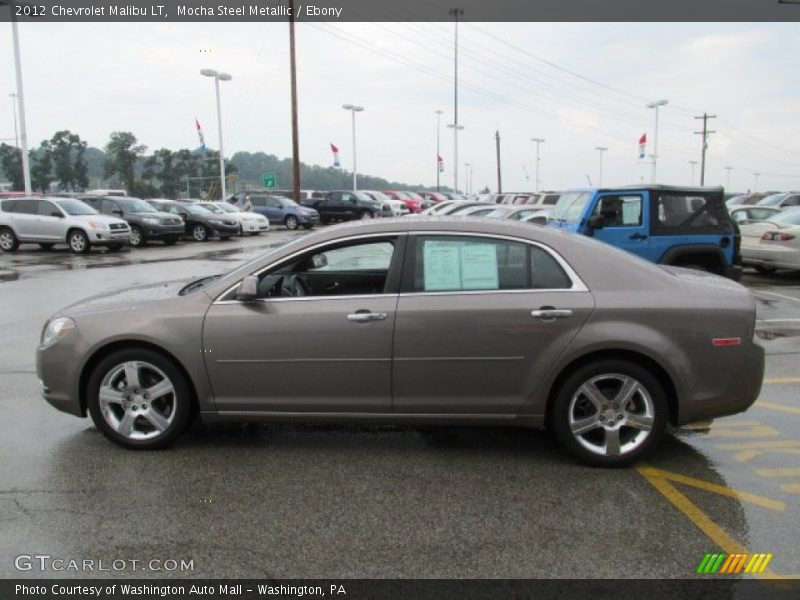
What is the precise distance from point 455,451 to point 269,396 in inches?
51.8

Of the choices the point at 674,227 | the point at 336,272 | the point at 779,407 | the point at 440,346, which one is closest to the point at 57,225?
the point at 674,227

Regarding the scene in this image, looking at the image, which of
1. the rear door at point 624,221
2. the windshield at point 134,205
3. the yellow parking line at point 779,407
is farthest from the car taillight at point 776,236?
the windshield at point 134,205

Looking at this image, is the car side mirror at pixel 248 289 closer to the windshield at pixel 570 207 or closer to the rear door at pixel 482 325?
the rear door at pixel 482 325

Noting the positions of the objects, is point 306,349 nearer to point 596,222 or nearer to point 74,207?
point 596,222

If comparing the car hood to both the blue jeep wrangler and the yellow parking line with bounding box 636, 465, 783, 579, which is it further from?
the blue jeep wrangler

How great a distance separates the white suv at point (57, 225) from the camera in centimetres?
1956

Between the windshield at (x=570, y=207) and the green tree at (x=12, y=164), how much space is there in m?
84.0

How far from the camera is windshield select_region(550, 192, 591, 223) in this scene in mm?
9898

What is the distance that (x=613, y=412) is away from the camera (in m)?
4.07

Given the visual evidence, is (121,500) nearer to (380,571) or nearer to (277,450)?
(277,450)

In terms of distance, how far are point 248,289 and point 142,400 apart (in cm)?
108

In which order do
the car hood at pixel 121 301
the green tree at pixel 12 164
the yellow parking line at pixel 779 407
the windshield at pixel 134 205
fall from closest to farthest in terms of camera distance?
the car hood at pixel 121 301, the yellow parking line at pixel 779 407, the windshield at pixel 134 205, the green tree at pixel 12 164

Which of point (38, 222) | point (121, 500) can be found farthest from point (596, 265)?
point (38, 222)
